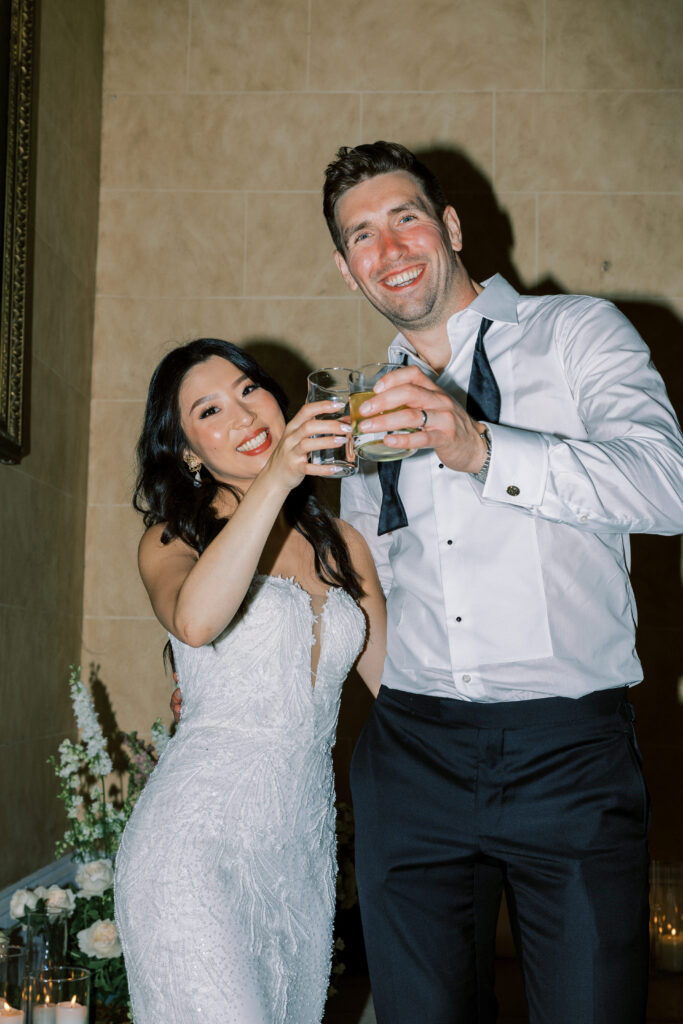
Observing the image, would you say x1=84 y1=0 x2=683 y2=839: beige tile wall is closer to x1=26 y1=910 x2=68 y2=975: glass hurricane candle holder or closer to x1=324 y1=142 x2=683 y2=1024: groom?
x1=26 y1=910 x2=68 y2=975: glass hurricane candle holder

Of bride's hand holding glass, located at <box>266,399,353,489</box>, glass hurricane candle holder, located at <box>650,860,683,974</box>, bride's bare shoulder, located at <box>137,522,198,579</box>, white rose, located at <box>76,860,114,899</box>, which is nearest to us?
bride's hand holding glass, located at <box>266,399,353,489</box>

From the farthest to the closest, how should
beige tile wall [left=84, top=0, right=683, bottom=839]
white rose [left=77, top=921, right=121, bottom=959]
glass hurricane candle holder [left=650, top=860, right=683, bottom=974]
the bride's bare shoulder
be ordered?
beige tile wall [left=84, top=0, right=683, bottom=839]
glass hurricane candle holder [left=650, top=860, right=683, bottom=974]
white rose [left=77, top=921, right=121, bottom=959]
the bride's bare shoulder

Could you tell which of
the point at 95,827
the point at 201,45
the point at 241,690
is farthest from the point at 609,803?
the point at 201,45

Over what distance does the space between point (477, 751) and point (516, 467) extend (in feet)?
1.69

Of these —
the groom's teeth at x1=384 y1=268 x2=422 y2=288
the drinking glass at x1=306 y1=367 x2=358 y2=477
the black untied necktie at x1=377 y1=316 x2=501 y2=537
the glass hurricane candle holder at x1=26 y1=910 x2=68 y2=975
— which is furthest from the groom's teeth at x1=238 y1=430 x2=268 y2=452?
the glass hurricane candle holder at x1=26 y1=910 x2=68 y2=975

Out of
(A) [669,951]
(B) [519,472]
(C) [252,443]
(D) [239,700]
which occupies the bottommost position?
(A) [669,951]

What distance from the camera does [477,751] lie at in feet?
5.43

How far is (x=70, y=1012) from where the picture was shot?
7.07ft

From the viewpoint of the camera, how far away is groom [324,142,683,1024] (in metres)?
1.58

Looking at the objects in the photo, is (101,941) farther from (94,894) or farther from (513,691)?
(513,691)

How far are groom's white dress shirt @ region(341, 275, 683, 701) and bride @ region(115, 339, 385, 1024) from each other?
282 mm

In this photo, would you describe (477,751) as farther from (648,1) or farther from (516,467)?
(648,1)

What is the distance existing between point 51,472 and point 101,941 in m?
1.49

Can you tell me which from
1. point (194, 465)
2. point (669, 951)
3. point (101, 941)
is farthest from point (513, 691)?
point (669, 951)
